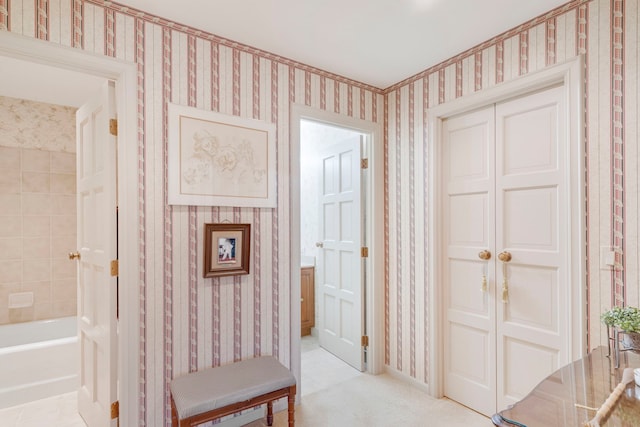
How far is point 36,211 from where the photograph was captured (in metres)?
3.30

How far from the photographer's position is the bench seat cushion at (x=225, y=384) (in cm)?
170

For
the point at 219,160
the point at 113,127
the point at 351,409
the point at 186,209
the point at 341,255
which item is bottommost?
the point at 351,409

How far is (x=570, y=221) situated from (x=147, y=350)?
2494mm

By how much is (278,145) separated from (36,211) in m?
2.69

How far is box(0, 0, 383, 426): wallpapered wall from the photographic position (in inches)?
71.0

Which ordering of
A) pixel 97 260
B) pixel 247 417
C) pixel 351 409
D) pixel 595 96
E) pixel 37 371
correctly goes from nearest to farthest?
pixel 595 96
pixel 97 260
pixel 247 417
pixel 351 409
pixel 37 371

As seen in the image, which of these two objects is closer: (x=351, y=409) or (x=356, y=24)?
(x=356, y=24)

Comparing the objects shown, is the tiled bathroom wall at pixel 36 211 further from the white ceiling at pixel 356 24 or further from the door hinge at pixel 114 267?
the white ceiling at pixel 356 24

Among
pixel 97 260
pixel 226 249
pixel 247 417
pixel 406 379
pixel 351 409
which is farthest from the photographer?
pixel 406 379

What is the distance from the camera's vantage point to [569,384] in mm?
1134

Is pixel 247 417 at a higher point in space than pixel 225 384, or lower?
lower

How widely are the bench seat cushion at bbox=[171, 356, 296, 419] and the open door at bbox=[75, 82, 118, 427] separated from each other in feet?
1.48

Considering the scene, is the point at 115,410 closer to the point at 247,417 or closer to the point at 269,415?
the point at 247,417

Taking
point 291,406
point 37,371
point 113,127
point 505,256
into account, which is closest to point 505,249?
point 505,256
